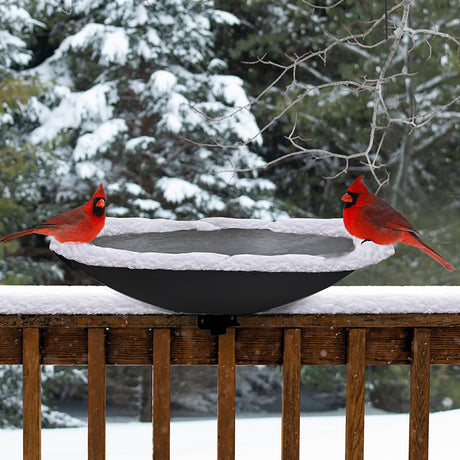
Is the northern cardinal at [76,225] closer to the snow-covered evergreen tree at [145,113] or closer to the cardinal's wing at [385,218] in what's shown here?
the cardinal's wing at [385,218]

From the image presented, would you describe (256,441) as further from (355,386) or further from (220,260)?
(220,260)

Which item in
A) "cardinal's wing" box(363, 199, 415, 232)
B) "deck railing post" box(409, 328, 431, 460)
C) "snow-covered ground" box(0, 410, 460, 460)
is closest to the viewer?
"cardinal's wing" box(363, 199, 415, 232)

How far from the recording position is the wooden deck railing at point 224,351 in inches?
38.3

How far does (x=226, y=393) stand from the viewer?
0.98 metres

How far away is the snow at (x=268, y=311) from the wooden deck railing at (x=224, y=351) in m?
0.01

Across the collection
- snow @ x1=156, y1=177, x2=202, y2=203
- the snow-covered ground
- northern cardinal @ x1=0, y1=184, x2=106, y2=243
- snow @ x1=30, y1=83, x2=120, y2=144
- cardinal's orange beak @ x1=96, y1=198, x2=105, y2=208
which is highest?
snow @ x1=30, y1=83, x2=120, y2=144

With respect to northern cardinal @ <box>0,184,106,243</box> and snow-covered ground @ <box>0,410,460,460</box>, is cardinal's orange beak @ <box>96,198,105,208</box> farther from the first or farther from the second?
snow-covered ground @ <box>0,410,460,460</box>

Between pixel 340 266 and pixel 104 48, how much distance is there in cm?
449

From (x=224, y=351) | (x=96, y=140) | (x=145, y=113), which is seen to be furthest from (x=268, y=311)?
(x=145, y=113)

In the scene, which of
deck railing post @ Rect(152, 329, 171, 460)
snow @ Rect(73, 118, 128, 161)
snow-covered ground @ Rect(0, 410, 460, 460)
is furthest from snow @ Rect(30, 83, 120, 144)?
deck railing post @ Rect(152, 329, 171, 460)

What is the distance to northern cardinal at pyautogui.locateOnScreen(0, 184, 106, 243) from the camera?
2.86 ft

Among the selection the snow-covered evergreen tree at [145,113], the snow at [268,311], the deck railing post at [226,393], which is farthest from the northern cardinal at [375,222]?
the snow-covered evergreen tree at [145,113]

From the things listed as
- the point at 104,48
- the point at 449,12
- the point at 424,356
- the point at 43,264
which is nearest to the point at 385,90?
the point at 449,12

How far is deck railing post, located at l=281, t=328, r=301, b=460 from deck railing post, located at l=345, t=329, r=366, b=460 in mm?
82
